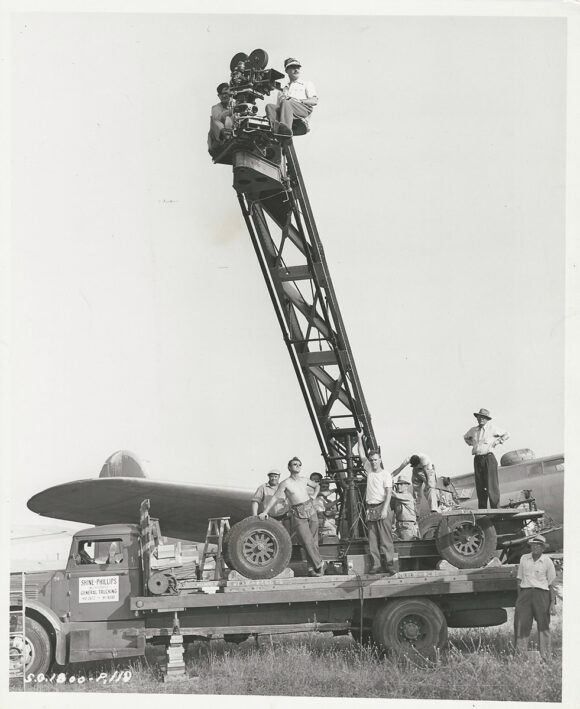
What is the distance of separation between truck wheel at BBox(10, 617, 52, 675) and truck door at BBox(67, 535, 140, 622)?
0.41 metres

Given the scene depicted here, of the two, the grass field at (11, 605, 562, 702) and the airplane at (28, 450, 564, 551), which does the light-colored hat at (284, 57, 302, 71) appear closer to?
the grass field at (11, 605, 562, 702)

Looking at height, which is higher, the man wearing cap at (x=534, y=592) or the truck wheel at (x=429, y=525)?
Answer: the truck wheel at (x=429, y=525)

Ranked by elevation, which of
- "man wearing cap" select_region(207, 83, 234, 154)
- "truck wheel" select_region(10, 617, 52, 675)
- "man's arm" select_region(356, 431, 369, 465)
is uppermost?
"man wearing cap" select_region(207, 83, 234, 154)

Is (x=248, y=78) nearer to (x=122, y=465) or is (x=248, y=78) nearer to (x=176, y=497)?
(x=176, y=497)

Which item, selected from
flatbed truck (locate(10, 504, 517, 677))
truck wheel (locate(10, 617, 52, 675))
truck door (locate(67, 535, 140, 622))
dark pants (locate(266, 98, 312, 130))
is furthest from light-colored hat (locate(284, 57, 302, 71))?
truck wheel (locate(10, 617, 52, 675))

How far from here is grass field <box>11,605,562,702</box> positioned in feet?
29.9

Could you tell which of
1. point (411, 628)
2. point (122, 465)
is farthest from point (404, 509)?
point (122, 465)

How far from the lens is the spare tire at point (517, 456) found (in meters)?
16.3

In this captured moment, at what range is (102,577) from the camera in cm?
1024

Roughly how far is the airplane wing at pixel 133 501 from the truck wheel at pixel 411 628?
6.00 metres

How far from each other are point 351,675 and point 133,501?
7726 millimetres

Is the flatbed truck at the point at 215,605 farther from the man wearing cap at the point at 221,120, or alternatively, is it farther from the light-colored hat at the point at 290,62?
the light-colored hat at the point at 290,62

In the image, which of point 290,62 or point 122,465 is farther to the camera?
point 122,465

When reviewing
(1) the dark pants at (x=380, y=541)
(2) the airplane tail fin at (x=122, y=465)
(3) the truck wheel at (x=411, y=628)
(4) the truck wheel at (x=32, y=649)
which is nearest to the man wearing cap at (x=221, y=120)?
Answer: (1) the dark pants at (x=380, y=541)
